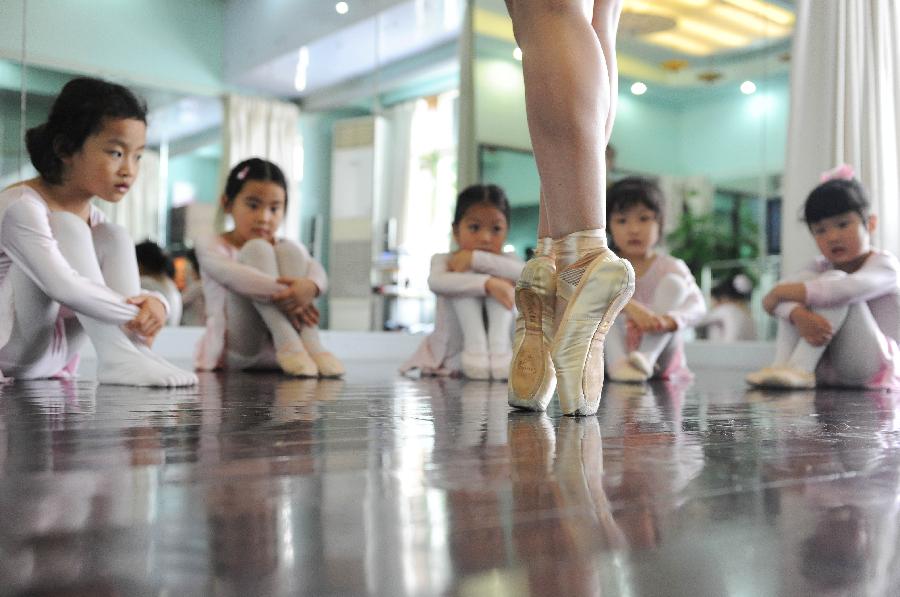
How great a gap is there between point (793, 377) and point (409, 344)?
11.1 feet

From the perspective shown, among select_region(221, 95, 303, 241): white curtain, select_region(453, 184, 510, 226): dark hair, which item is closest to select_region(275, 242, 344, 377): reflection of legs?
select_region(453, 184, 510, 226): dark hair

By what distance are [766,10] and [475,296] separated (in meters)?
3.72

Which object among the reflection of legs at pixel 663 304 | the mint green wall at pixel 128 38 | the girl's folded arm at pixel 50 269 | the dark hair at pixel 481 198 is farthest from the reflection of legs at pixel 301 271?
the mint green wall at pixel 128 38

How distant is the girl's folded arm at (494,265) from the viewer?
2805mm

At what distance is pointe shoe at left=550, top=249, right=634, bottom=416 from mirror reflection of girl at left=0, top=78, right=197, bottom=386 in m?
0.96

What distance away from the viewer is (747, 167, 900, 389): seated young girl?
239 centimetres

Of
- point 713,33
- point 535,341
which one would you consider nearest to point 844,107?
point 713,33

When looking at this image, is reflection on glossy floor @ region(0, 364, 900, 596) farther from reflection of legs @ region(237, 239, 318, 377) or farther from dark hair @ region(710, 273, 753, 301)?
dark hair @ region(710, 273, 753, 301)

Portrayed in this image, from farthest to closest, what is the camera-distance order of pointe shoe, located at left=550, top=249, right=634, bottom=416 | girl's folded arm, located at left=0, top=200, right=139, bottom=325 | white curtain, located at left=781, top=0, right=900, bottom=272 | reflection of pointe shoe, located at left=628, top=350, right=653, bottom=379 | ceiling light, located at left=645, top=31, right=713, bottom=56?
1. ceiling light, located at left=645, top=31, right=713, bottom=56
2. white curtain, located at left=781, top=0, right=900, bottom=272
3. reflection of pointe shoe, located at left=628, top=350, right=653, bottom=379
4. girl's folded arm, located at left=0, top=200, right=139, bottom=325
5. pointe shoe, located at left=550, top=249, right=634, bottom=416

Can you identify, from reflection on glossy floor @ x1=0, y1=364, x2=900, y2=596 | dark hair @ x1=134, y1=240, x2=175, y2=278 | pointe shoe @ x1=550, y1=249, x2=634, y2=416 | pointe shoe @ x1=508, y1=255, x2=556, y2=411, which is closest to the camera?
reflection on glossy floor @ x1=0, y1=364, x2=900, y2=596

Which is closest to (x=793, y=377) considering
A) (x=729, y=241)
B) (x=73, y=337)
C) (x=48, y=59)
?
(x=73, y=337)

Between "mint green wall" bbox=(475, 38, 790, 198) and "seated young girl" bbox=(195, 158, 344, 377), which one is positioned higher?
"mint green wall" bbox=(475, 38, 790, 198)

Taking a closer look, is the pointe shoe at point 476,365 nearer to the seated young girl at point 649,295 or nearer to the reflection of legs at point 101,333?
the seated young girl at point 649,295

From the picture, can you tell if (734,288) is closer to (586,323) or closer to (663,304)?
(663,304)
